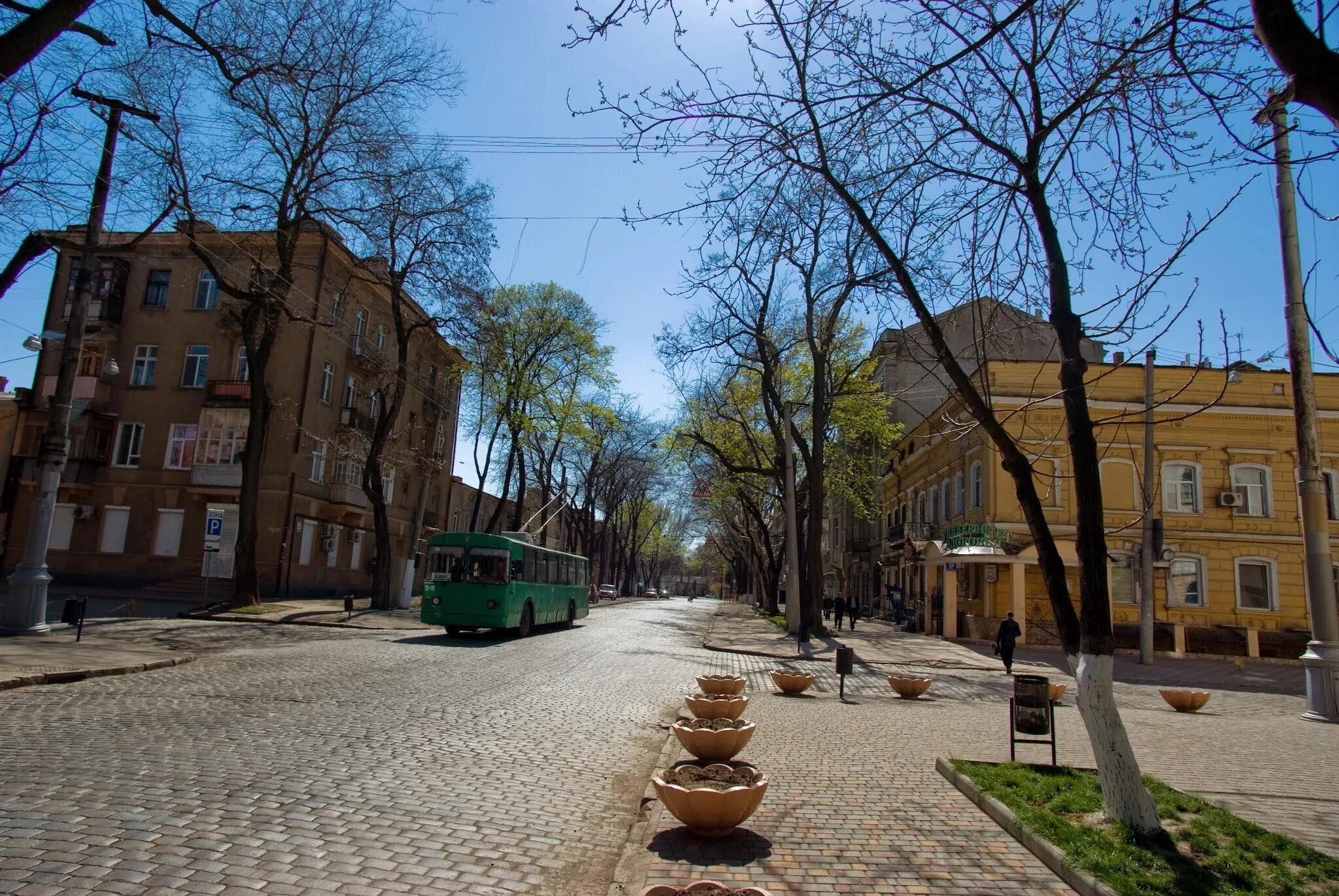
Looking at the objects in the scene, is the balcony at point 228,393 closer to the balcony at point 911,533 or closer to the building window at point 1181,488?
the balcony at point 911,533

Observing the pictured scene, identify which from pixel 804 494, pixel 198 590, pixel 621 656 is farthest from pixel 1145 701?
pixel 198 590

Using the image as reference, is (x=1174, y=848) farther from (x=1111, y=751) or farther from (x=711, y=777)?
(x=711, y=777)

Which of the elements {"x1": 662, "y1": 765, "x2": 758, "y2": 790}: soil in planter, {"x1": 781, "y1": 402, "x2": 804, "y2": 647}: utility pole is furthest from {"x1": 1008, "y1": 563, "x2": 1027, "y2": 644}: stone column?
{"x1": 662, "y1": 765, "x2": 758, "y2": 790}: soil in planter

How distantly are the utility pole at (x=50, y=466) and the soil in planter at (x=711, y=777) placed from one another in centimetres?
1391

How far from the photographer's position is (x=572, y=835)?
5.56 meters

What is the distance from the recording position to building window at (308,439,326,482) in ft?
116

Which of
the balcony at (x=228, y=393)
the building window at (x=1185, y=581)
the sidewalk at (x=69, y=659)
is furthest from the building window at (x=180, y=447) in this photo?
the building window at (x=1185, y=581)

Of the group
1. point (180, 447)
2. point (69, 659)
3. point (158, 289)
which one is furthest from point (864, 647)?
point (158, 289)

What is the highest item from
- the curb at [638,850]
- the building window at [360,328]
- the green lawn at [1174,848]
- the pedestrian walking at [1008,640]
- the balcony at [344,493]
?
the building window at [360,328]

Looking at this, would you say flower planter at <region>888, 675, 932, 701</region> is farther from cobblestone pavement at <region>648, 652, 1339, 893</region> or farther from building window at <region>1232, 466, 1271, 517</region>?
building window at <region>1232, 466, 1271, 517</region>

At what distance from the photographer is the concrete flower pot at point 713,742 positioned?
7383 millimetres

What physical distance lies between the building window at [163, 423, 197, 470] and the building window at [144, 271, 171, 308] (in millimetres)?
5411

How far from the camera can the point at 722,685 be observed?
11164 millimetres

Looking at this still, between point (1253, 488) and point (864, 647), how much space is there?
14693 mm
